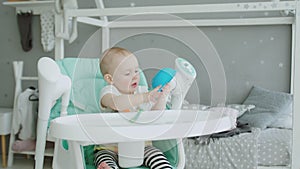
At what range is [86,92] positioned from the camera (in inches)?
64.6

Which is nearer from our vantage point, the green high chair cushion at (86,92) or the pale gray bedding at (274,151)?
the green high chair cushion at (86,92)

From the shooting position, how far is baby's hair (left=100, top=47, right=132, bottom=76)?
1381mm

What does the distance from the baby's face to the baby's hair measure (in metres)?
0.02

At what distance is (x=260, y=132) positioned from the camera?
2.51 m

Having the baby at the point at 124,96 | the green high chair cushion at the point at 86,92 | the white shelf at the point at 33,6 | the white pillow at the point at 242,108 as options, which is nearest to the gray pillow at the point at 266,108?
the white pillow at the point at 242,108

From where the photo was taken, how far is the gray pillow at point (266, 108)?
106 inches

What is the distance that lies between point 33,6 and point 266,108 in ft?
6.04

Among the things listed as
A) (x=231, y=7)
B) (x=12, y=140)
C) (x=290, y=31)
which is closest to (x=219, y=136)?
(x=231, y=7)

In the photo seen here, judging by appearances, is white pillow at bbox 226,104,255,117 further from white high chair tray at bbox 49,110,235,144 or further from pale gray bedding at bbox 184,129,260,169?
white high chair tray at bbox 49,110,235,144

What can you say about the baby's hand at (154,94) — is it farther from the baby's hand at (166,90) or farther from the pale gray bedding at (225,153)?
the pale gray bedding at (225,153)

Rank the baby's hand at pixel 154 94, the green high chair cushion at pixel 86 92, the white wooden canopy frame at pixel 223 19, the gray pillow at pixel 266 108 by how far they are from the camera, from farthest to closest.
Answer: the gray pillow at pixel 266 108 < the white wooden canopy frame at pixel 223 19 < the green high chair cushion at pixel 86 92 < the baby's hand at pixel 154 94

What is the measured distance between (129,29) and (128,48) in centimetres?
175

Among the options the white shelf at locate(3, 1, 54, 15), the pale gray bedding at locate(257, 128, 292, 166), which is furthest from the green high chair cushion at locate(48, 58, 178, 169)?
the white shelf at locate(3, 1, 54, 15)

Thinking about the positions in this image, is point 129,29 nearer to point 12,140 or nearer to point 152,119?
point 12,140
